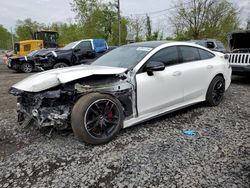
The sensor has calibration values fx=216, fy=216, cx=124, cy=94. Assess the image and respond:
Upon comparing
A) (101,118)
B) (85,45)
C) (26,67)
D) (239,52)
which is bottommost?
(101,118)

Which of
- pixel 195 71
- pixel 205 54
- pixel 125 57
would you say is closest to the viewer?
pixel 125 57

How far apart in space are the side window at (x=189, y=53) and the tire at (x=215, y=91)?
70 centimetres

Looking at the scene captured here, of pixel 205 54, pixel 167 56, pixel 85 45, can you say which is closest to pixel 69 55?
pixel 85 45

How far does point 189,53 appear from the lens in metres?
4.25

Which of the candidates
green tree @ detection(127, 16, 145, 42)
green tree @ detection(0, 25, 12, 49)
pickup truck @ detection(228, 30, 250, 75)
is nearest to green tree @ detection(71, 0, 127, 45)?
green tree @ detection(127, 16, 145, 42)

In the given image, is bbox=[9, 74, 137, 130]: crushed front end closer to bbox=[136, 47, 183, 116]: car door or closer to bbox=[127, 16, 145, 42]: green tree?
bbox=[136, 47, 183, 116]: car door

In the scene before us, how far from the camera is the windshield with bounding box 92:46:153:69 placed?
355cm

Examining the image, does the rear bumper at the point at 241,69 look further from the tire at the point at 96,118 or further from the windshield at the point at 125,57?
the tire at the point at 96,118

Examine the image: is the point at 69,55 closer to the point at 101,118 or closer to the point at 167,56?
the point at 167,56

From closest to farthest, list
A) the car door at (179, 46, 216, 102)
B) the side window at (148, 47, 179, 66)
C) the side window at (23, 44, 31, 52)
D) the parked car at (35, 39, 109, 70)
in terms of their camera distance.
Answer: the side window at (148, 47, 179, 66)
the car door at (179, 46, 216, 102)
the parked car at (35, 39, 109, 70)
the side window at (23, 44, 31, 52)

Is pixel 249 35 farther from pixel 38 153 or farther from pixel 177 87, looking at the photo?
pixel 38 153

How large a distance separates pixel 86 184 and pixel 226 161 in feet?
5.48

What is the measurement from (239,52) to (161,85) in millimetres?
5117

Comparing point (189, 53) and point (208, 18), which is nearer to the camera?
point (189, 53)
